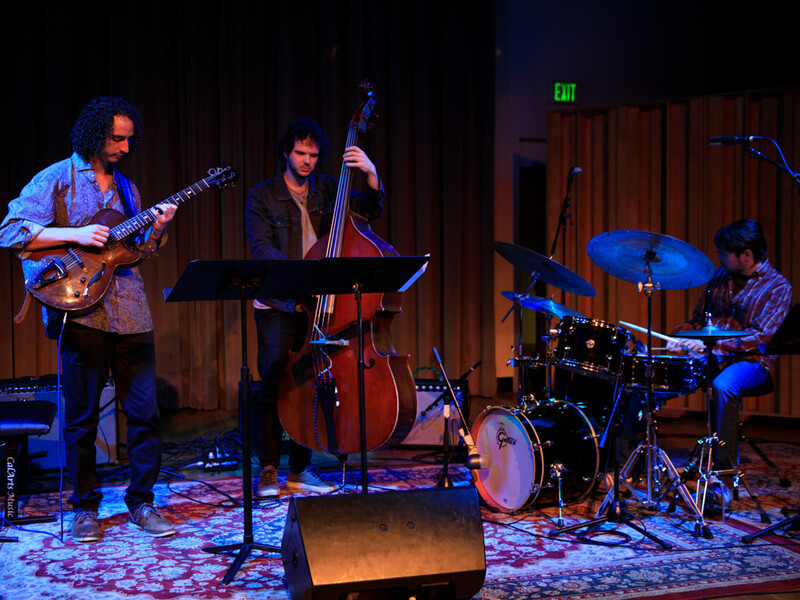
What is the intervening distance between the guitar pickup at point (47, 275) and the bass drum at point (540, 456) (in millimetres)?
2028

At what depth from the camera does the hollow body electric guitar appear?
300cm

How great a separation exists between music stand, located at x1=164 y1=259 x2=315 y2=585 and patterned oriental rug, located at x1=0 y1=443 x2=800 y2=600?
0.11 meters

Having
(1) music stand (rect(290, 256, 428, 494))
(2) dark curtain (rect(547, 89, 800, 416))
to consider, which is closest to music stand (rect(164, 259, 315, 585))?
(1) music stand (rect(290, 256, 428, 494))

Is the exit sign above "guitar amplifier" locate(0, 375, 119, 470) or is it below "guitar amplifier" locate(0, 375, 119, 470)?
above

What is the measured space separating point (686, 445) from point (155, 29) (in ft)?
16.2

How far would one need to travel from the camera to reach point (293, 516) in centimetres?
231

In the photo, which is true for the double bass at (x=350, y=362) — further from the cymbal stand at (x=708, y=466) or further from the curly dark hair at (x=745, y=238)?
the curly dark hair at (x=745, y=238)

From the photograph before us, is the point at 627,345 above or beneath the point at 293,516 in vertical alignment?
above

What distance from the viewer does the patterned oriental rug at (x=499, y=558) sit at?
2594 mm

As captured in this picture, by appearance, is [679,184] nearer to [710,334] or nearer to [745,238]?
[745,238]

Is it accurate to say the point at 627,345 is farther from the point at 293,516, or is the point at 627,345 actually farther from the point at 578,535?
the point at 293,516

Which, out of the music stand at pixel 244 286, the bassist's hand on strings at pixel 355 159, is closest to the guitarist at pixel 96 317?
the music stand at pixel 244 286

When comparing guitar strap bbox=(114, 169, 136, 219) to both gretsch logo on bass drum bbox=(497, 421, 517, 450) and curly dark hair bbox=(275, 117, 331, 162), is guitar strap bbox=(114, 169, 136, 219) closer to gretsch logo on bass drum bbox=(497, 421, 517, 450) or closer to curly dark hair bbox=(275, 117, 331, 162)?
curly dark hair bbox=(275, 117, 331, 162)

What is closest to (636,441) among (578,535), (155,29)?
(578,535)
